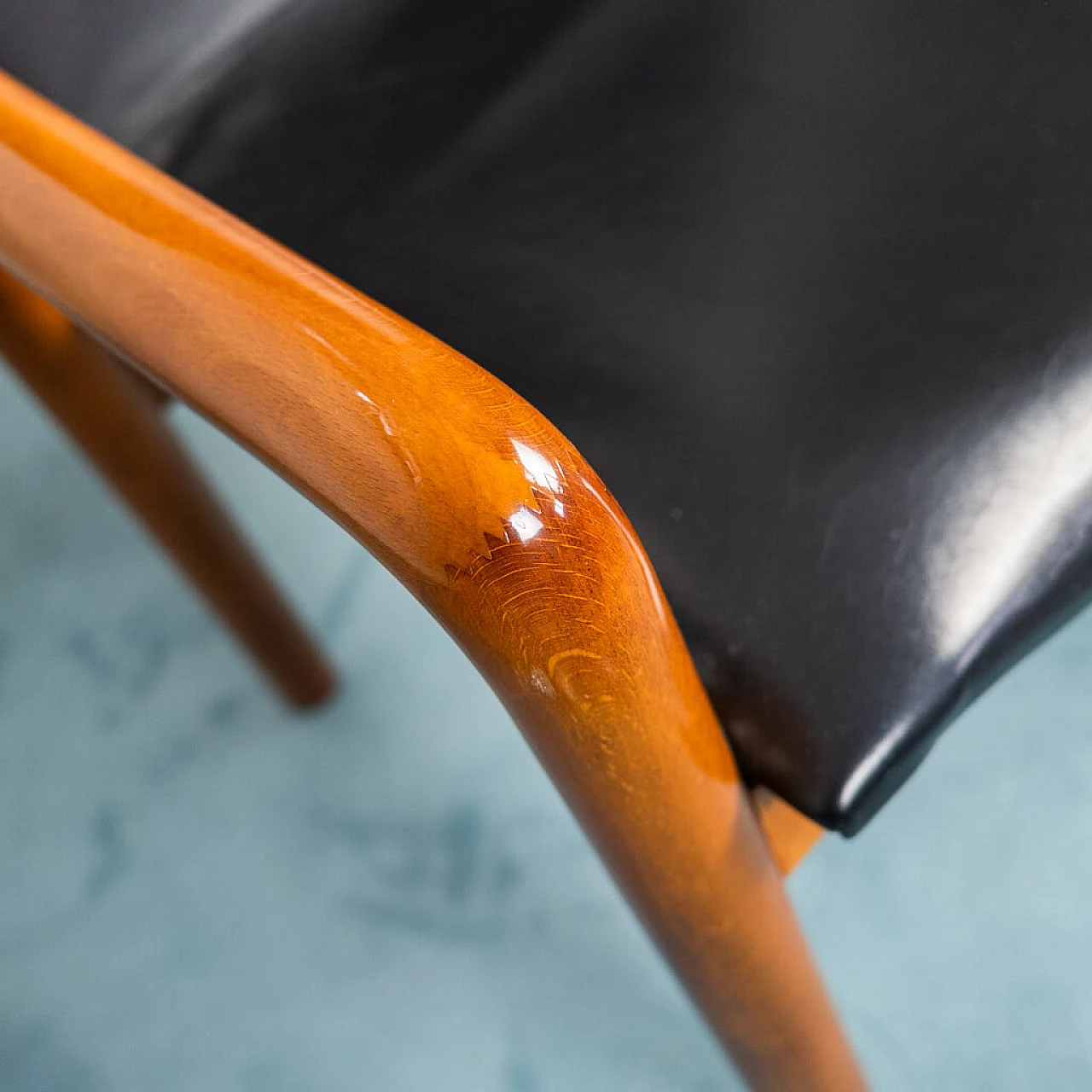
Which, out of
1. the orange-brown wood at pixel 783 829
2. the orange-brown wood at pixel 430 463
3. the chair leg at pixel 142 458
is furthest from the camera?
the chair leg at pixel 142 458

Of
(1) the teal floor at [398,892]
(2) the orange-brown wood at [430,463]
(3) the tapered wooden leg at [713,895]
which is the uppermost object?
(2) the orange-brown wood at [430,463]

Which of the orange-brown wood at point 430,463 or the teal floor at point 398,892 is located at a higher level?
the orange-brown wood at point 430,463

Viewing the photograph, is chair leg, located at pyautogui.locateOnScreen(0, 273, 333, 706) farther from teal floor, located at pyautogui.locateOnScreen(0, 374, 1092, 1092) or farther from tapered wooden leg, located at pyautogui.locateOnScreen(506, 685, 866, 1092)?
tapered wooden leg, located at pyautogui.locateOnScreen(506, 685, 866, 1092)

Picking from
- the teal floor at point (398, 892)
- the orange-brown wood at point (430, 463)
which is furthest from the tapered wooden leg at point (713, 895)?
the teal floor at point (398, 892)

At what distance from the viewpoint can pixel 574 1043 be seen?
1.99 feet

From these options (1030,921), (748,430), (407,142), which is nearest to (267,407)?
(748,430)

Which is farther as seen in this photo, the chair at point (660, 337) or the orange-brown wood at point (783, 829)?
the orange-brown wood at point (783, 829)

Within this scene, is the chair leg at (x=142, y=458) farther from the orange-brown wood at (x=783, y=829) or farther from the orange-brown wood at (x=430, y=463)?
the orange-brown wood at (x=783, y=829)

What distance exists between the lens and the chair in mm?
227

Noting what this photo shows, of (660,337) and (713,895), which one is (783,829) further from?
(660,337)

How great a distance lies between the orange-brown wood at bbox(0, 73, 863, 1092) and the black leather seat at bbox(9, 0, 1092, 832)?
51 millimetres

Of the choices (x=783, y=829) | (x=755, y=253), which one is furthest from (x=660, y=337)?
(x=783, y=829)

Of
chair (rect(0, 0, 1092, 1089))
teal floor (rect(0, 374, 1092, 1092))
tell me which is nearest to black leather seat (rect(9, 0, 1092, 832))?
chair (rect(0, 0, 1092, 1089))

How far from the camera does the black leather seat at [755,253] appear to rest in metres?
A: 0.31
